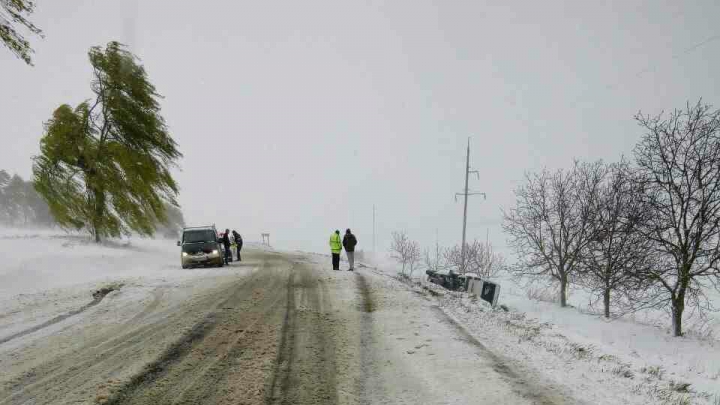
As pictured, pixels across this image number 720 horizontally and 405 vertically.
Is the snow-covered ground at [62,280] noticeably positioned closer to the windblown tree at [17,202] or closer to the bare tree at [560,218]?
the bare tree at [560,218]

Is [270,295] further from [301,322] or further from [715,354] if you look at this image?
[715,354]

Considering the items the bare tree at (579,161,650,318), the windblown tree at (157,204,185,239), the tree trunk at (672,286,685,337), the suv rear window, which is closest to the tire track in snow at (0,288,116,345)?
the suv rear window

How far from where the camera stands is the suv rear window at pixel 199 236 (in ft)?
65.7

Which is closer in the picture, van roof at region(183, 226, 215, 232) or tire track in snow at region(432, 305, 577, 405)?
tire track in snow at region(432, 305, 577, 405)

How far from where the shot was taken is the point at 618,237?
1947 centimetres

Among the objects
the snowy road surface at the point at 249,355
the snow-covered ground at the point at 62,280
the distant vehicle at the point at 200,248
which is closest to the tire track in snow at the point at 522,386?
the snowy road surface at the point at 249,355

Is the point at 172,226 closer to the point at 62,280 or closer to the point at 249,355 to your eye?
the point at 62,280

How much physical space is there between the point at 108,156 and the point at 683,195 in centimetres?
2654

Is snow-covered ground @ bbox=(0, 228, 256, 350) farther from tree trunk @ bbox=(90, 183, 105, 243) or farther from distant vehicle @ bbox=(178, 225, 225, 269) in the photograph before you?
distant vehicle @ bbox=(178, 225, 225, 269)

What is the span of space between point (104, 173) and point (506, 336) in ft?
73.0

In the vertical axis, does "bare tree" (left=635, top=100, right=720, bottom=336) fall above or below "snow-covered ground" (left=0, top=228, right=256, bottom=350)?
above

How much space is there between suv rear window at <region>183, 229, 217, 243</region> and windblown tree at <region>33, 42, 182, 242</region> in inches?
208

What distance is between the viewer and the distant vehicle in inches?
755

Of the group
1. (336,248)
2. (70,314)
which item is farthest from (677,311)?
(70,314)
